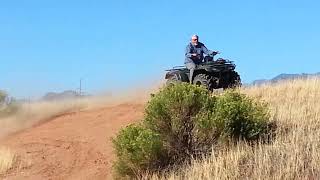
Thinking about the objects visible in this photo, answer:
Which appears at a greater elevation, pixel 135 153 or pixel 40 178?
pixel 135 153

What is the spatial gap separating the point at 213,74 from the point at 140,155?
969 centimetres

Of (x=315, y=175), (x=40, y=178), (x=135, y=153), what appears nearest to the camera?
(x=315, y=175)

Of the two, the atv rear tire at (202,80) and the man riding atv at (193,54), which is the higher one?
the man riding atv at (193,54)

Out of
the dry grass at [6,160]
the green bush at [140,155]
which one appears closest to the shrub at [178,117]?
the green bush at [140,155]

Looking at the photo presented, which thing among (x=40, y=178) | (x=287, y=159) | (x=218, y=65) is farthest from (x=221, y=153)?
(x=218, y=65)

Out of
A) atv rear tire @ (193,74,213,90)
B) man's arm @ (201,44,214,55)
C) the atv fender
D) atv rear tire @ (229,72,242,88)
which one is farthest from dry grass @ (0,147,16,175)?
atv rear tire @ (229,72,242,88)

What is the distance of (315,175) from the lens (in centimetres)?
1029

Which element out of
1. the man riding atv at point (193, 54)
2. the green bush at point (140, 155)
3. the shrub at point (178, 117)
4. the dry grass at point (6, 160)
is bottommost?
the dry grass at point (6, 160)

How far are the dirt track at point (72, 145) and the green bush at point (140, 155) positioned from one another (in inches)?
46.1

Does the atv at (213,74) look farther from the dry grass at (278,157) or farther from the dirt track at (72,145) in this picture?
the dry grass at (278,157)

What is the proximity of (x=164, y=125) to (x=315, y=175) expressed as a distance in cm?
420

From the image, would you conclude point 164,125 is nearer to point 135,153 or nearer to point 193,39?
point 135,153

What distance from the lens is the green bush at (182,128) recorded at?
1307cm

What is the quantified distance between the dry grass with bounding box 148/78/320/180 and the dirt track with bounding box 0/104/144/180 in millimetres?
3145
